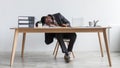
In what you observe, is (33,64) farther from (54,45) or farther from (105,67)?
(54,45)

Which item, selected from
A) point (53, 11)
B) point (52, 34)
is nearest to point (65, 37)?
point (52, 34)

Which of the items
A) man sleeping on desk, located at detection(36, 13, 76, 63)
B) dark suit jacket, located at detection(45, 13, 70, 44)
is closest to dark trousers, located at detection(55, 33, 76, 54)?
man sleeping on desk, located at detection(36, 13, 76, 63)

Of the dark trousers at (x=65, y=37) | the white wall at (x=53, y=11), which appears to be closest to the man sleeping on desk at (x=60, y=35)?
the dark trousers at (x=65, y=37)

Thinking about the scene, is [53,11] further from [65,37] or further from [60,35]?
[60,35]

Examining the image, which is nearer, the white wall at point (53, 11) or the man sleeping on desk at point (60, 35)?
the man sleeping on desk at point (60, 35)

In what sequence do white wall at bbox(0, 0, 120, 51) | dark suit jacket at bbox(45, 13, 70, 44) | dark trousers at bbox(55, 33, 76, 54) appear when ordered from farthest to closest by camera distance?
white wall at bbox(0, 0, 120, 51), dark suit jacket at bbox(45, 13, 70, 44), dark trousers at bbox(55, 33, 76, 54)

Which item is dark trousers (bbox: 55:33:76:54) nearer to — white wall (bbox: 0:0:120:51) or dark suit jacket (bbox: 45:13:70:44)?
dark suit jacket (bbox: 45:13:70:44)

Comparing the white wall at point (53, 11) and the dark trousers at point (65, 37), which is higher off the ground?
the white wall at point (53, 11)

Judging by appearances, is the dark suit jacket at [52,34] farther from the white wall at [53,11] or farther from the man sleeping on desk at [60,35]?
the white wall at [53,11]

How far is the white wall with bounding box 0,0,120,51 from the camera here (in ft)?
18.5

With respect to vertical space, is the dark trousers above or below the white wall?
below

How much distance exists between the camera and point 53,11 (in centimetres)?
565

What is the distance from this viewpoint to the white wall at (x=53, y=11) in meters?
5.64

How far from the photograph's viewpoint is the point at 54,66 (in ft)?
13.3
